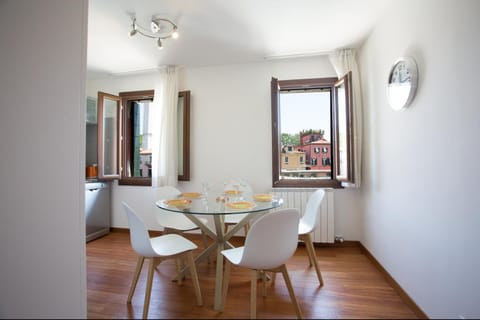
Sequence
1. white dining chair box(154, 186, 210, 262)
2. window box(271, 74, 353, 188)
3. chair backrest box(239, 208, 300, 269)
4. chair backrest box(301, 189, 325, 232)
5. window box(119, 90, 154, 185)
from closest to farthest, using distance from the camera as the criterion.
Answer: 1. chair backrest box(239, 208, 300, 269)
2. chair backrest box(301, 189, 325, 232)
3. white dining chair box(154, 186, 210, 262)
4. window box(271, 74, 353, 188)
5. window box(119, 90, 154, 185)

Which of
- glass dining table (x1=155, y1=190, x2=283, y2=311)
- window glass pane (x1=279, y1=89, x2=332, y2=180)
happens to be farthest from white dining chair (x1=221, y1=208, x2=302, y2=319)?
window glass pane (x1=279, y1=89, x2=332, y2=180)

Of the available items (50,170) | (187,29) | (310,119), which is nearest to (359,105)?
(310,119)

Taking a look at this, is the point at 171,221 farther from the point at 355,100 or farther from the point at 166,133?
the point at 355,100

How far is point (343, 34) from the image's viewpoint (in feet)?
7.65

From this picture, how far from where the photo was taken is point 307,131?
2961 millimetres

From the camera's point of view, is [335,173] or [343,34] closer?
[343,34]

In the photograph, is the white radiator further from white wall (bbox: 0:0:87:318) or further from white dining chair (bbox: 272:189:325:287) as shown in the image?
white wall (bbox: 0:0:87:318)

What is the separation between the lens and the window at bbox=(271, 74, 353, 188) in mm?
2820

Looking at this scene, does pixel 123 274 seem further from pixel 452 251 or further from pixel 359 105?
pixel 359 105

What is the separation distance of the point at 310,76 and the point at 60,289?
10.5 feet

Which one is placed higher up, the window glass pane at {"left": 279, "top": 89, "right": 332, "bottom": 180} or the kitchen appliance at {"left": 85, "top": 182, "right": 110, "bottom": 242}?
the window glass pane at {"left": 279, "top": 89, "right": 332, "bottom": 180}

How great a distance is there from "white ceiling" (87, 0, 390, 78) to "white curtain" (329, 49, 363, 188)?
136mm

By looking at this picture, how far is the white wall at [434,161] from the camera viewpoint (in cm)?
111

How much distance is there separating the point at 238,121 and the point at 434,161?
2.20m
